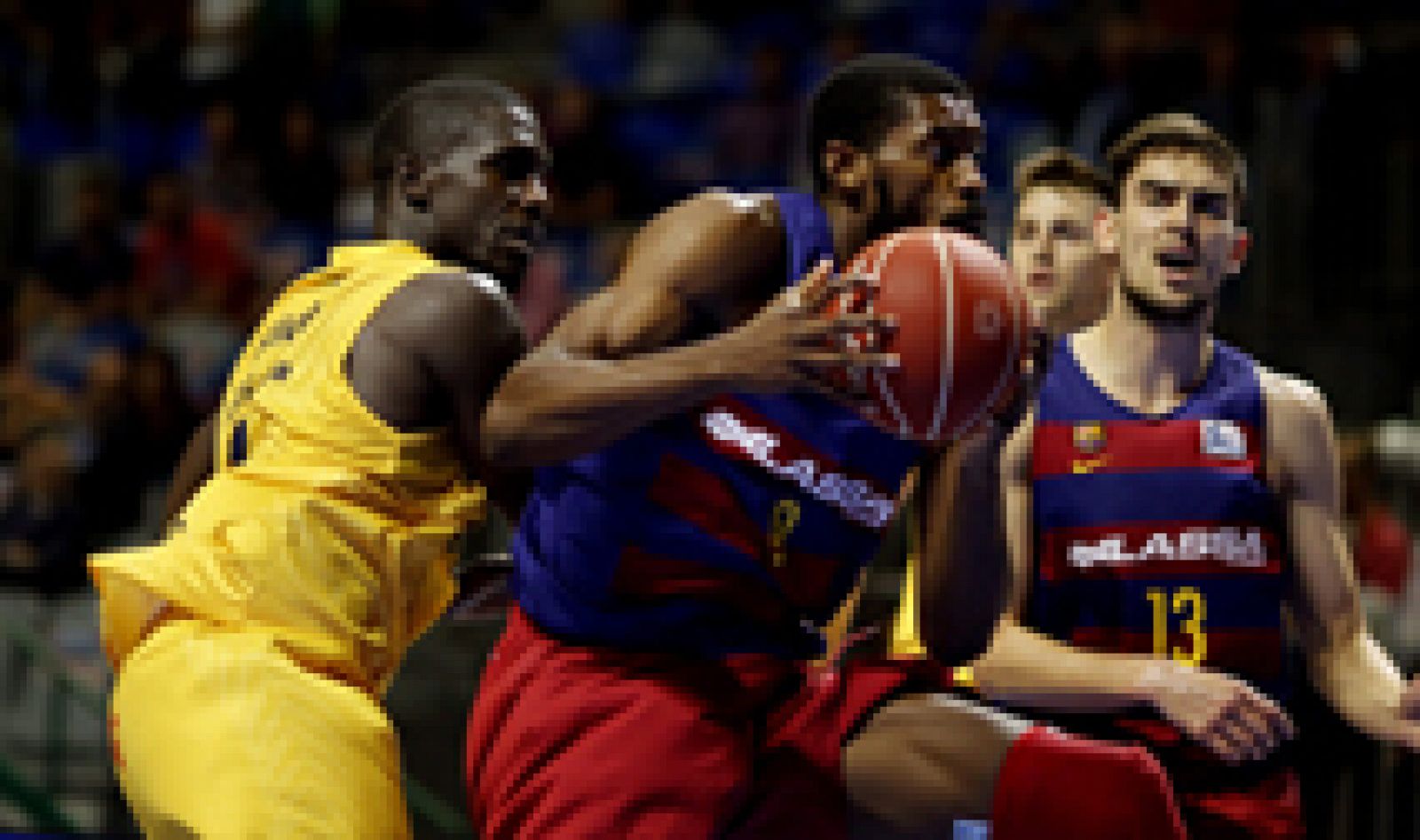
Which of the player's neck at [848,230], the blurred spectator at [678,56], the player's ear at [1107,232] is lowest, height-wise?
the player's ear at [1107,232]

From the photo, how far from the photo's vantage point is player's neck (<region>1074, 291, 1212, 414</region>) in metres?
3.39

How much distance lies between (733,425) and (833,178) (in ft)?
1.40

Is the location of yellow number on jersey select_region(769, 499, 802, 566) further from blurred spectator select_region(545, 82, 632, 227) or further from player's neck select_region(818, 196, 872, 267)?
blurred spectator select_region(545, 82, 632, 227)

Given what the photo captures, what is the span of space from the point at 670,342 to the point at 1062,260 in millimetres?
1910

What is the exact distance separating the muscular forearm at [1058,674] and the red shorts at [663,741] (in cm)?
52

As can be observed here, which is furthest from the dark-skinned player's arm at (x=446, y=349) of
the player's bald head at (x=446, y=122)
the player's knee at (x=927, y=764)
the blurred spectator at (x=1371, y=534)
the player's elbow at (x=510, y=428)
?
the blurred spectator at (x=1371, y=534)

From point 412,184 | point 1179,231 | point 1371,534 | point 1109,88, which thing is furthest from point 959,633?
point 1109,88

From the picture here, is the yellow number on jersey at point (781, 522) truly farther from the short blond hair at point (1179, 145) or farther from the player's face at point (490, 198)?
the short blond hair at point (1179, 145)

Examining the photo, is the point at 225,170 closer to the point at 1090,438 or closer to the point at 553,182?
the point at 553,182

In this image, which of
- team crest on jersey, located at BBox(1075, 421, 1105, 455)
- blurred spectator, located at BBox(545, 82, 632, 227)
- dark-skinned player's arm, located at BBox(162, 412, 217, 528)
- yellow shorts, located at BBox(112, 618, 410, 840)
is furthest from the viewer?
blurred spectator, located at BBox(545, 82, 632, 227)

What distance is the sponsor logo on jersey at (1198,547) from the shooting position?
3.27 metres

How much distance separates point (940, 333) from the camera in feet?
7.84

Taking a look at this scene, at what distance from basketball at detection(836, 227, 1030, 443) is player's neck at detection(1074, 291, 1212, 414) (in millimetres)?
992

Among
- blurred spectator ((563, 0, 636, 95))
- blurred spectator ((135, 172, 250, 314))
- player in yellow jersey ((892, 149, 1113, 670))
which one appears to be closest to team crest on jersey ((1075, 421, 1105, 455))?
player in yellow jersey ((892, 149, 1113, 670))
